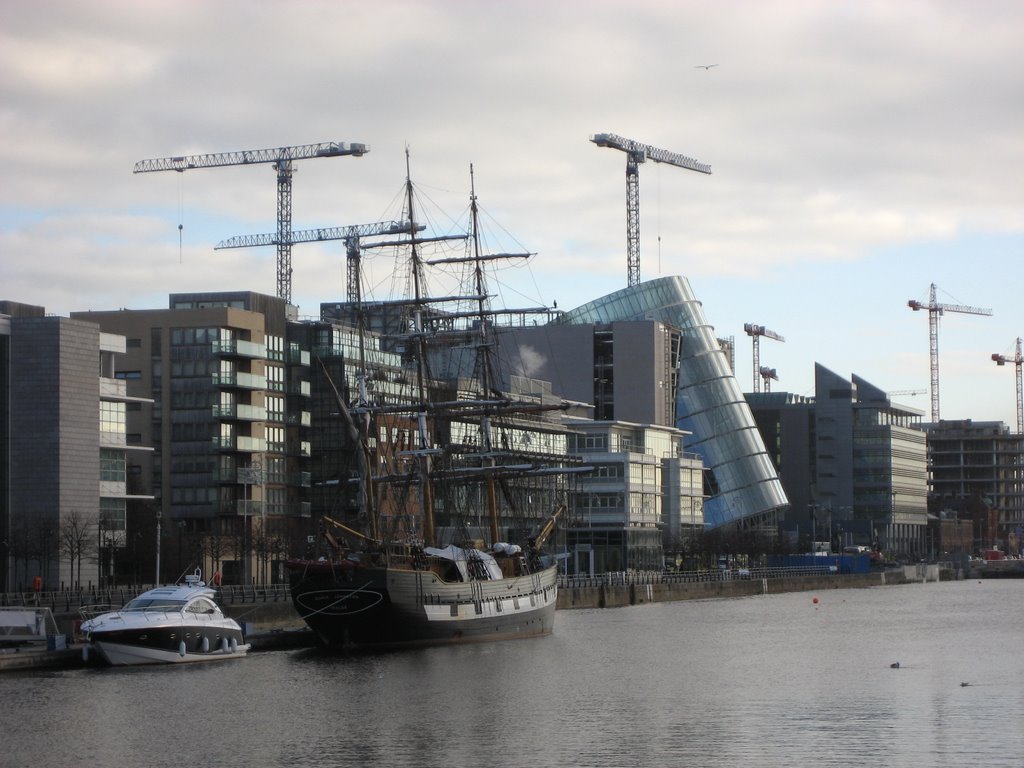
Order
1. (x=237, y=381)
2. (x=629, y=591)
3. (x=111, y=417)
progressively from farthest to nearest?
(x=237, y=381), (x=629, y=591), (x=111, y=417)

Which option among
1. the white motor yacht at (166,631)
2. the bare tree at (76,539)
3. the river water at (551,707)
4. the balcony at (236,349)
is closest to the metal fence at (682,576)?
the balcony at (236,349)

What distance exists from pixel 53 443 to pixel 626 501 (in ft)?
226

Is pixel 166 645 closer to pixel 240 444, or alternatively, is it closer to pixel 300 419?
pixel 240 444

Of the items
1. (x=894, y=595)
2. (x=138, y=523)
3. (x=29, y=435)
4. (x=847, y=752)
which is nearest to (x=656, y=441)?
(x=894, y=595)

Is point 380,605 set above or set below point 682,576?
above

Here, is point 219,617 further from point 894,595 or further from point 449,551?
point 894,595

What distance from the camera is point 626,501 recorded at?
553 feet

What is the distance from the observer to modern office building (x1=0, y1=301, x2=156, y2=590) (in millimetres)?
108688

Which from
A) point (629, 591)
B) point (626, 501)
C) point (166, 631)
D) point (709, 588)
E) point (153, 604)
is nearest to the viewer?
point (166, 631)

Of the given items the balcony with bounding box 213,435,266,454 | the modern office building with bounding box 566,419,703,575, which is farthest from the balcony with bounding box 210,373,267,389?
the modern office building with bounding box 566,419,703,575

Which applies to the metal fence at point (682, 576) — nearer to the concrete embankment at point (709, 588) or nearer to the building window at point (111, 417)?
the concrete embankment at point (709, 588)

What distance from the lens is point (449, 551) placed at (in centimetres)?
8381

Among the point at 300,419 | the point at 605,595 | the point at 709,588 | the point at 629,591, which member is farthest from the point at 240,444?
the point at 709,588

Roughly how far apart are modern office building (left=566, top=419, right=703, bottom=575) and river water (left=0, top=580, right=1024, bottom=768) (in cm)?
7957
